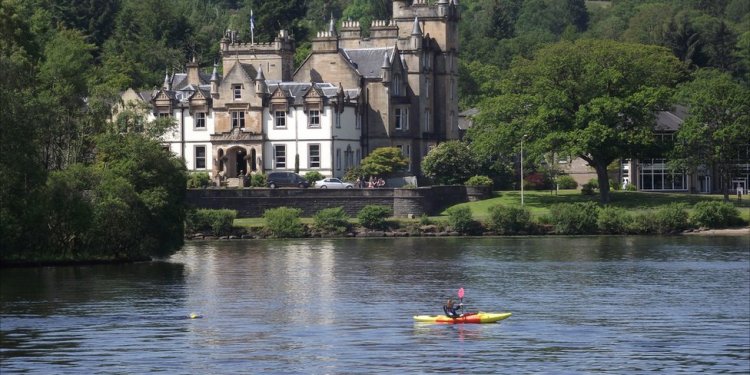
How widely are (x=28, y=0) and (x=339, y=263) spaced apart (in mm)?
75588

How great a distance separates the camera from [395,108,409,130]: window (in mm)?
149625

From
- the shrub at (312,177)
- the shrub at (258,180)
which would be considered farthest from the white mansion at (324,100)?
the shrub at (258,180)

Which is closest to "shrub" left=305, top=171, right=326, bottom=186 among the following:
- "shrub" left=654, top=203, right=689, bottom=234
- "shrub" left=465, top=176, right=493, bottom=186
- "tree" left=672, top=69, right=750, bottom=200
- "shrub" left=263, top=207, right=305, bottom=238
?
"shrub" left=263, top=207, right=305, bottom=238

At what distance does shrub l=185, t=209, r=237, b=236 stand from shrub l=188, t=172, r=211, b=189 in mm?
7839

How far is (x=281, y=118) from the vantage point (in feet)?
→ 472

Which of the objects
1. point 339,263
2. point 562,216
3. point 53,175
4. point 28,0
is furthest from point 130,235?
point 28,0

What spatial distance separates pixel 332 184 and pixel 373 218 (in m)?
8.70

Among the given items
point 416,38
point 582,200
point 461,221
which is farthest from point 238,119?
point 582,200

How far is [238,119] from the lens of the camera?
144 m

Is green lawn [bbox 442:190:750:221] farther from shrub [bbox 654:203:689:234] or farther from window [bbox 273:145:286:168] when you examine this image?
window [bbox 273:145:286:168]

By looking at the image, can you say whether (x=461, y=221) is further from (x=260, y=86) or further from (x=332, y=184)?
(x=260, y=86)

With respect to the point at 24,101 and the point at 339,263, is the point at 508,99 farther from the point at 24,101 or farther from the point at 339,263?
the point at 24,101

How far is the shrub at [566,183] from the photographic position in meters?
149

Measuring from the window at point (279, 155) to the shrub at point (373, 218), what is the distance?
54.2ft
